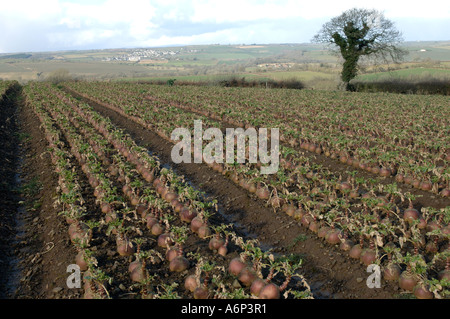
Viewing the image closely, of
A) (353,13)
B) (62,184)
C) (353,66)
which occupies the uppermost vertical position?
(353,13)

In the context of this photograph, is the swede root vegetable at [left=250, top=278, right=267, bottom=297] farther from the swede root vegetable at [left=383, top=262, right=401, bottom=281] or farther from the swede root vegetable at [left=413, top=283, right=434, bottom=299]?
the swede root vegetable at [left=413, top=283, right=434, bottom=299]

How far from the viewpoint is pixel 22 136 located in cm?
1562

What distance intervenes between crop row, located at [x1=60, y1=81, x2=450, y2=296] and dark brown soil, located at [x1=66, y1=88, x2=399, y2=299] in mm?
190

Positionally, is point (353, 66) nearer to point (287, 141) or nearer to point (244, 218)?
point (287, 141)

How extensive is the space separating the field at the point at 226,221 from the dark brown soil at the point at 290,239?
26 mm

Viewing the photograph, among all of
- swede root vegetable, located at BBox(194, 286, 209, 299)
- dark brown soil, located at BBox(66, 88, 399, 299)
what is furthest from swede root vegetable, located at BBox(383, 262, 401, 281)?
swede root vegetable, located at BBox(194, 286, 209, 299)

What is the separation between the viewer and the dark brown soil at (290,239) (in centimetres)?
539

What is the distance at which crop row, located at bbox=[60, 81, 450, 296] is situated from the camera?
537cm

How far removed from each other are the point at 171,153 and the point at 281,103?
12355mm

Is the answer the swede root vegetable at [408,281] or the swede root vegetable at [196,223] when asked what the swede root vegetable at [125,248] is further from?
the swede root vegetable at [408,281]

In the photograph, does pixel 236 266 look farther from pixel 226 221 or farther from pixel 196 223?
pixel 226 221

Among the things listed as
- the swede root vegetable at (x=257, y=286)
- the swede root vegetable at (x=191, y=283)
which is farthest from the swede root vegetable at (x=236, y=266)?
the swede root vegetable at (x=191, y=283)

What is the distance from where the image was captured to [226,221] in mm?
7887
